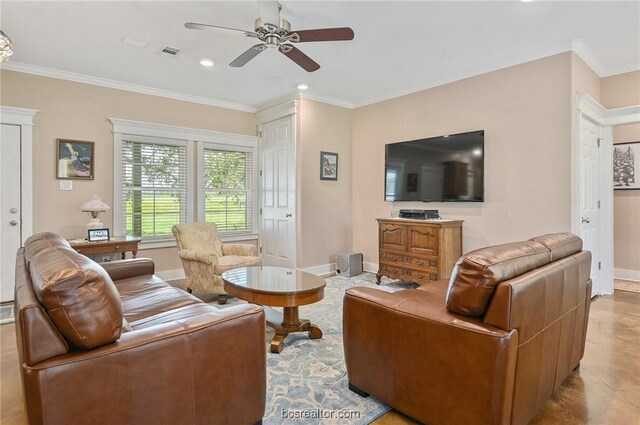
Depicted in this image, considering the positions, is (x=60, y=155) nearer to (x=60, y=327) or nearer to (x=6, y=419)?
(x=6, y=419)

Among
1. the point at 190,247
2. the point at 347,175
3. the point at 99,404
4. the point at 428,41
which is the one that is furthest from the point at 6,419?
the point at 347,175

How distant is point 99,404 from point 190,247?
306 centimetres

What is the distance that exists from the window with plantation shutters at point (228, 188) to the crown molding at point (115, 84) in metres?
0.68

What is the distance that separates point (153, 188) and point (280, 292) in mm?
3214

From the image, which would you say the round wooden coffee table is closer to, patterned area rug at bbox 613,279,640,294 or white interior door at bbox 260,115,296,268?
white interior door at bbox 260,115,296,268

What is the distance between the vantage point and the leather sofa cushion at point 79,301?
1167mm

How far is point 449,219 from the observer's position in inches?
171

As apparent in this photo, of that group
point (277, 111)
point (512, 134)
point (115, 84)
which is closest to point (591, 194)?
point (512, 134)

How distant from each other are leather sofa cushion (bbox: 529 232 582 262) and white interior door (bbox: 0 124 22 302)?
4.96m

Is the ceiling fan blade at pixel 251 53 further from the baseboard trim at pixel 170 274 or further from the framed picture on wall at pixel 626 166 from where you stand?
the framed picture on wall at pixel 626 166

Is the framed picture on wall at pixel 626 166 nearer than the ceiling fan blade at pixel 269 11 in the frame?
No

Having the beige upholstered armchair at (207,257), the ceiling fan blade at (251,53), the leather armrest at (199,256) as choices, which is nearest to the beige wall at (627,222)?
the beige upholstered armchair at (207,257)

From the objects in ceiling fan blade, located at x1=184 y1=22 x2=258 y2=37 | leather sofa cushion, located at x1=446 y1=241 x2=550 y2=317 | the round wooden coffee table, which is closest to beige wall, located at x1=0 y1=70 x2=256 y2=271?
the round wooden coffee table

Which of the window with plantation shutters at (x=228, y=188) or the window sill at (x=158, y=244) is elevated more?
the window with plantation shutters at (x=228, y=188)
